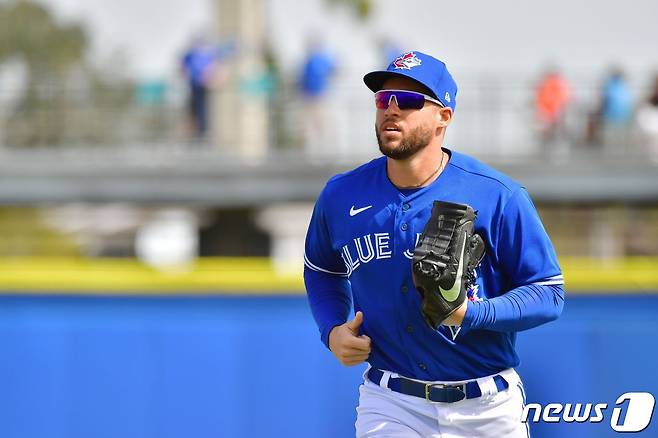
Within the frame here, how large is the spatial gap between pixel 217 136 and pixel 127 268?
37.0 feet

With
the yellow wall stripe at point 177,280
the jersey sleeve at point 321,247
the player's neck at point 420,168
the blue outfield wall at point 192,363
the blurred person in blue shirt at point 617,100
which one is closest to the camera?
the player's neck at point 420,168

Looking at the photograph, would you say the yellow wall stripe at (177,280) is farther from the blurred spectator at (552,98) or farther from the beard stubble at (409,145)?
the blurred spectator at (552,98)

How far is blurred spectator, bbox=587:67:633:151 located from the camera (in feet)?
55.9

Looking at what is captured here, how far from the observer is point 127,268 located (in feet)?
24.1

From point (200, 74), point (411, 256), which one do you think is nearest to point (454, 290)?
point (411, 256)

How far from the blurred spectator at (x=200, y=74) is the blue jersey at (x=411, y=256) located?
1305 cm

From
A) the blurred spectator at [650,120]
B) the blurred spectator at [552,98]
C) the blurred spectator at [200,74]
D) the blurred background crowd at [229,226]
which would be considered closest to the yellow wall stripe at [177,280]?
the blurred background crowd at [229,226]

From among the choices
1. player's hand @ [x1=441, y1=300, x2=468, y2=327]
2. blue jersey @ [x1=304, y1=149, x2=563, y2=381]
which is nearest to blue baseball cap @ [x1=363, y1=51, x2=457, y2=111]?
blue jersey @ [x1=304, y1=149, x2=563, y2=381]

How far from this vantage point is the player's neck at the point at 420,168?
4.52 metres

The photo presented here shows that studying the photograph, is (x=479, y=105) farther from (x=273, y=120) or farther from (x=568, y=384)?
(x=568, y=384)

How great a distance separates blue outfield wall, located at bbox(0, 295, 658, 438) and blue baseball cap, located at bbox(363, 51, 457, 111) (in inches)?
91.9

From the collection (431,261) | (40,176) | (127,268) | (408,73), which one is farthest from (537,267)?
(40,176)

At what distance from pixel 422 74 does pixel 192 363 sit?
2937mm

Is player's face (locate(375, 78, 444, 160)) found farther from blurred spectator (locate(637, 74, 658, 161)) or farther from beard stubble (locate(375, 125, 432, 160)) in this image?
blurred spectator (locate(637, 74, 658, 161))
